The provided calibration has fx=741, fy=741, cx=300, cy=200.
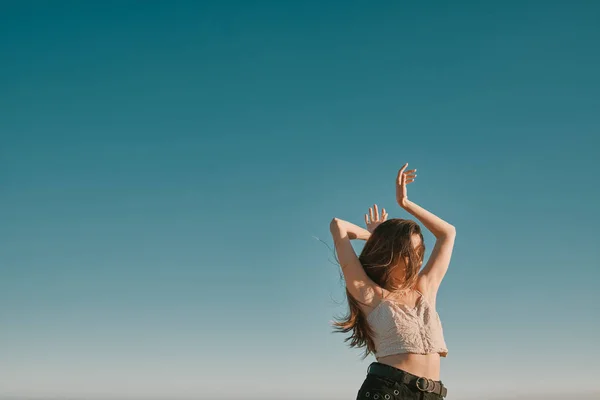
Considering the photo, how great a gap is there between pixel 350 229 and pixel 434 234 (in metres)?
0.77

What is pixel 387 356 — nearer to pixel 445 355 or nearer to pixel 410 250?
pixel 445 355

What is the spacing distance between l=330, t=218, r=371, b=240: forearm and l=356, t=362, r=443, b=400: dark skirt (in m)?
1.30

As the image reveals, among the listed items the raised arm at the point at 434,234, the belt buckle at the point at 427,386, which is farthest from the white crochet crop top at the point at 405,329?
the raised arm at the point at 434,234

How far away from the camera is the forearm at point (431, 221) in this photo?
21.2ft

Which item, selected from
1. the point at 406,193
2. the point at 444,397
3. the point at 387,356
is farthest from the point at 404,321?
the point at 406,193

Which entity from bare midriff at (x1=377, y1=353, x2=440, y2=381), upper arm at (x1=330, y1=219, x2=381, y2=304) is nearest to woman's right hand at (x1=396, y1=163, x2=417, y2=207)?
upper arm at (x1=330, y1=219, x2=381, y2=304)

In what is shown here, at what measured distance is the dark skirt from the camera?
557cm

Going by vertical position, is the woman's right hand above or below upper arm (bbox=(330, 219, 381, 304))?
above

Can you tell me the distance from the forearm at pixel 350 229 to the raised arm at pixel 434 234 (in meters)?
0.42

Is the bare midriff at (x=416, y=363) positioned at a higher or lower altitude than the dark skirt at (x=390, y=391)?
higher

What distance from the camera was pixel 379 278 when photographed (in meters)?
6.13

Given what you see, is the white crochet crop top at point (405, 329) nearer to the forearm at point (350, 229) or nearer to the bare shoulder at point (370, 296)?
the bare shoulder at point (370, 296)

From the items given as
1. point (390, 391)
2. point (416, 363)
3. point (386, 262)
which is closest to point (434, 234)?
point (386, 262)

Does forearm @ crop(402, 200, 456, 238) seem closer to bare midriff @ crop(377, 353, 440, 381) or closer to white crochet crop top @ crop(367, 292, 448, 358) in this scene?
white crochet crop top @ crop(367, 292, 448, 358)
